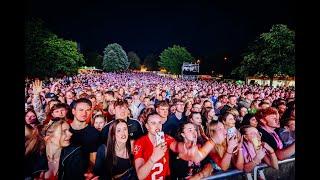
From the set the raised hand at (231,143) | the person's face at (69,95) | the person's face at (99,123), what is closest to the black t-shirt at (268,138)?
the raised hand at (231,143)

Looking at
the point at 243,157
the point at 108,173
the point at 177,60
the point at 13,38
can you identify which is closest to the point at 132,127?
the point at 108,173

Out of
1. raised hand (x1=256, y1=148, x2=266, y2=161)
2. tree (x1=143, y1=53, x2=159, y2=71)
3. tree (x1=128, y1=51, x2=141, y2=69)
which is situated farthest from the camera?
tree (x1=143, y1=53, x2=159, y2=71)

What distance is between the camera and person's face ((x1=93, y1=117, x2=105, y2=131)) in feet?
14.4

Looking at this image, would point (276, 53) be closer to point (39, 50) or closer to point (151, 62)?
point (151, 62)

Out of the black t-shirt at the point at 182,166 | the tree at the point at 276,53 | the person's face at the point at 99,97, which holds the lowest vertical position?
the black t-shirt at the point at 182,166

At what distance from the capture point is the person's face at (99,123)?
438 cm

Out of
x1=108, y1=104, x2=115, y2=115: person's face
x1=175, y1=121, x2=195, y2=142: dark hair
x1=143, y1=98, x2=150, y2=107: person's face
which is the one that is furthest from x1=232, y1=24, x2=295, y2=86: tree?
x1=175, y1=121, x2=195, y2=142: dark hair

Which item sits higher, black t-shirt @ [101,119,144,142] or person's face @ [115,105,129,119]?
person's face @ [115,105,129,119]

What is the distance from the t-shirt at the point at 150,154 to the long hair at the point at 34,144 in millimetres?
1200

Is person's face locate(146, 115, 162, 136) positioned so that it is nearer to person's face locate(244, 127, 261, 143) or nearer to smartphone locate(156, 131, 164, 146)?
smartphone locate(156, 131, 164, 146)

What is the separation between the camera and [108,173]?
4.18 metres

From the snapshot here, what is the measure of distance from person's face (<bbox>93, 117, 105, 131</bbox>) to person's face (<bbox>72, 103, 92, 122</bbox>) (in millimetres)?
135

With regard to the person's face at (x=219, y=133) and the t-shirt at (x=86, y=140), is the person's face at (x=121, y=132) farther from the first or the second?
the person's face at (x=219, y=133)

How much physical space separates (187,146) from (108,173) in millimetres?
1087
